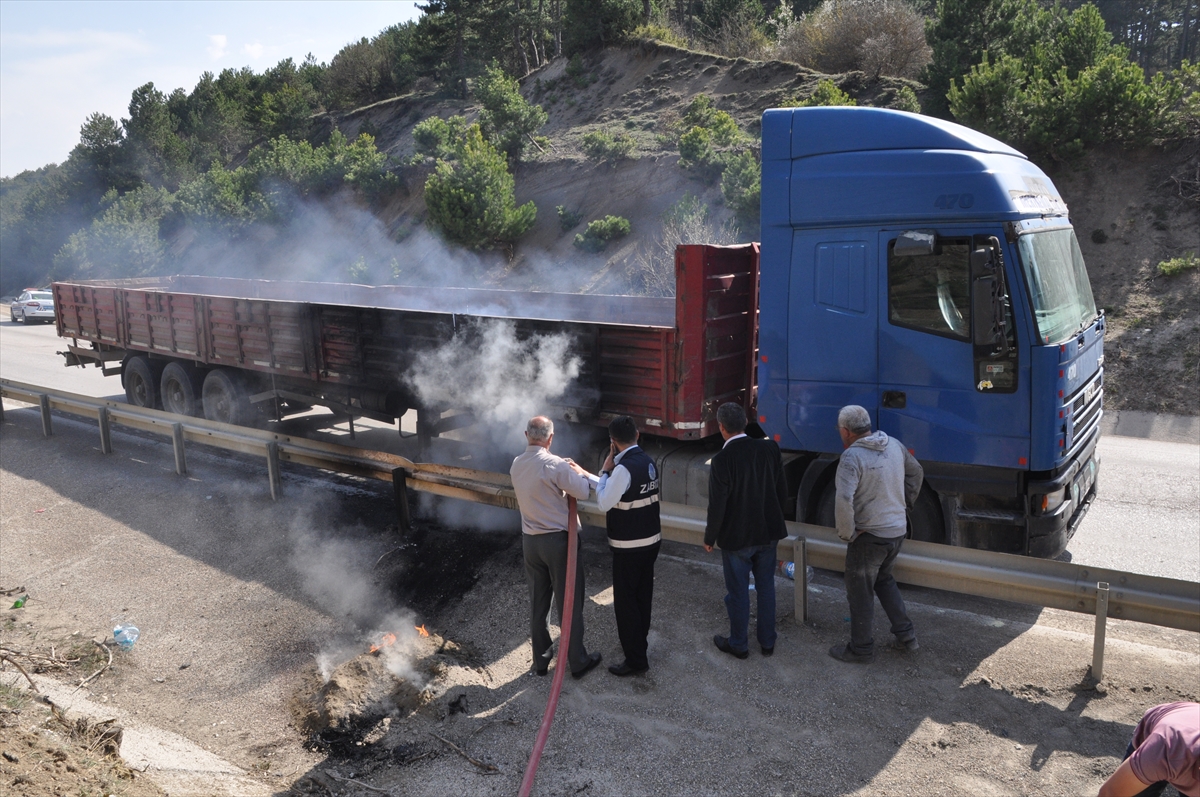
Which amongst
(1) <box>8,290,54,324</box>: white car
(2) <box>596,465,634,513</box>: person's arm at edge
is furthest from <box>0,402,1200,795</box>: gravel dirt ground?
(1) <box>8,290,54,324</box>: white car

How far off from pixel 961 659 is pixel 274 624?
15.5ft

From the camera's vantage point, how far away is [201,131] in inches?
2338

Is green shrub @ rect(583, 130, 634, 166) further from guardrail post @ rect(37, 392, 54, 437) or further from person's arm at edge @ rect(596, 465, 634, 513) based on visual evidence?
person's arm at edge @ rect(596, 465, 634, 513)

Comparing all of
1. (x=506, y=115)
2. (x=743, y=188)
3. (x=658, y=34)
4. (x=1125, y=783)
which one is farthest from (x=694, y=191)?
(x=1125, y=783)

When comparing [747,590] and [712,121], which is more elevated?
[712,121]

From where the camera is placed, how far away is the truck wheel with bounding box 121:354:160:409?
40.3ft

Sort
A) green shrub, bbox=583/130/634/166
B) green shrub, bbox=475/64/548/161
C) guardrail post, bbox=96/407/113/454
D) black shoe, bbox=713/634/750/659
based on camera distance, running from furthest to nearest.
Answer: green shrub, bbox=475/64/548/161
green shrub, bbox=583/130/634/166
guardrail post, bbox=96/407/113/454
black shoe, bbox=713/634/750/659

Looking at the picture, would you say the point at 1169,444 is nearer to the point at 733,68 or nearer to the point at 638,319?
the point at 638,319

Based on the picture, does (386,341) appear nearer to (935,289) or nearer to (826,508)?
(826,508)

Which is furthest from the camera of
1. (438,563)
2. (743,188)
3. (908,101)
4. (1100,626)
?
(908,101)

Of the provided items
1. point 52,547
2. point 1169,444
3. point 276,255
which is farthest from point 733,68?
point 52,547

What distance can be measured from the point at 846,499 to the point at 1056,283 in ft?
7.42

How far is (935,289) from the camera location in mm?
5582

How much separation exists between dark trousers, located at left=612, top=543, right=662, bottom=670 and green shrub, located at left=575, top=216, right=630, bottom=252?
22.6 m
